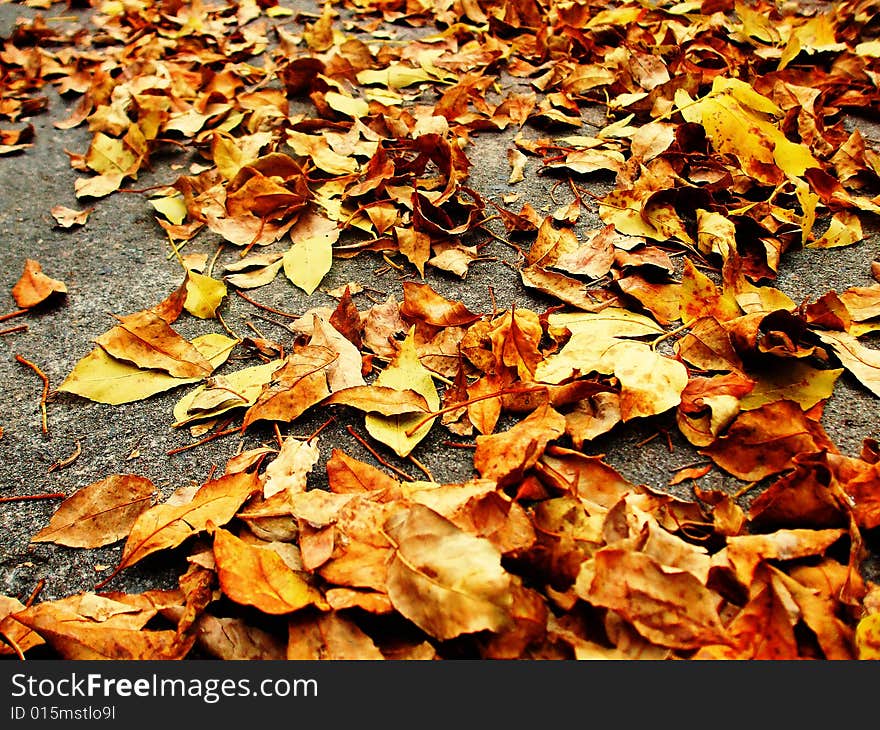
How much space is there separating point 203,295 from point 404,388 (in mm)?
468

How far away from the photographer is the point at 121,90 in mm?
1969

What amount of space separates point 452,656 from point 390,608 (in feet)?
0.26

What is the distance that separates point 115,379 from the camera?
43.6 inches

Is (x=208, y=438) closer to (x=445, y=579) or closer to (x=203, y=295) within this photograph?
(x=203, y=295)

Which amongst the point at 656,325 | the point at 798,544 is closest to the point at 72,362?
the point at 656,325

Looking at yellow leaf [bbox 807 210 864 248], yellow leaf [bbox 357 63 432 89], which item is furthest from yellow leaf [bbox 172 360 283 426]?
yellow leaf [bbox 357 63 432 89]

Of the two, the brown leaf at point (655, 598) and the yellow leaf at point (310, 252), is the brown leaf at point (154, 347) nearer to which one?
the yellow leaf at point (310, 252)

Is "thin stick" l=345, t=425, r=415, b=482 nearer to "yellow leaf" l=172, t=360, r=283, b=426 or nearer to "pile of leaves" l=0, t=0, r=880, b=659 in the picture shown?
"pile of leaves" l=0, t=0, r=880, b=659

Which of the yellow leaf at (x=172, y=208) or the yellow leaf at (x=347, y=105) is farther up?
the yellow leaf at (x=347, y=105)

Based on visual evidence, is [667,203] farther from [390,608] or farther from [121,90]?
[121,90]

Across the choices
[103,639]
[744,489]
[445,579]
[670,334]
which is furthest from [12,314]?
[744,489]

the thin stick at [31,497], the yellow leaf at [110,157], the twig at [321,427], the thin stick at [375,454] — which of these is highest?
the yellow leaf at [110,157]

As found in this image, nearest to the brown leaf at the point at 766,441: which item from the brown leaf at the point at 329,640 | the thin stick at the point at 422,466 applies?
the thin stick at the point at 422,466

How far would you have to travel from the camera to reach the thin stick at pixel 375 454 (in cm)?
94
